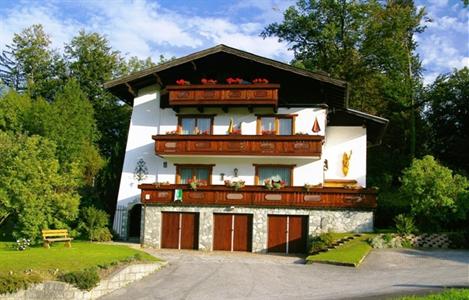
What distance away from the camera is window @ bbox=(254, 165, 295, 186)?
100ft

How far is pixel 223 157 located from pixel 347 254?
34.7 feet

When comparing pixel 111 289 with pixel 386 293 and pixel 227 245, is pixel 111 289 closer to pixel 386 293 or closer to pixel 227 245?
pixel 386 293

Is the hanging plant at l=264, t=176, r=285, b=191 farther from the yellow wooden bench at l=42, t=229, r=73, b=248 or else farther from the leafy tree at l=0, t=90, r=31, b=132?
the leafy tree at l=0, t=90, r=31, b=132

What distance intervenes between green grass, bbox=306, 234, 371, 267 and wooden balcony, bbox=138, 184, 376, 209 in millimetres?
2506

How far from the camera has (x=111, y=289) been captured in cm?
1678

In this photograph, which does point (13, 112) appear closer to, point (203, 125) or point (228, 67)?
point (203, 125)

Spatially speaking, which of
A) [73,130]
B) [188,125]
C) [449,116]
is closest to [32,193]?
[188,125]

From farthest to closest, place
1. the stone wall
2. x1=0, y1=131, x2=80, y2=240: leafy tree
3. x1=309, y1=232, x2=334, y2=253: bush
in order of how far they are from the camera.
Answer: the stone wall < x1=0, y1=131, x2=80, y2=240: leafy tree < x1=309, y1=232, x2=334, y2=253: bush

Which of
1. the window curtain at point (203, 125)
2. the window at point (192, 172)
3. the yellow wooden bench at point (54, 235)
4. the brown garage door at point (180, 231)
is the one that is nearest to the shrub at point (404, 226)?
the brown garage door at point (180, 231)

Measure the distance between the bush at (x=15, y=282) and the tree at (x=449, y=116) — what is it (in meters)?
31.7

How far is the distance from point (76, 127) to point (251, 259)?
1965 cm

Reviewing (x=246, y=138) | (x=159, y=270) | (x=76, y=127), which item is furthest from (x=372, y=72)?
(x=159, y=270)

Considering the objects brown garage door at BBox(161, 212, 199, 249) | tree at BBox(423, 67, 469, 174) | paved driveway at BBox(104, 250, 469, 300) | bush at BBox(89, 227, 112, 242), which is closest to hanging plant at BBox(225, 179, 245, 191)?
brown garage door at BBox(161, 212, 199, 249)

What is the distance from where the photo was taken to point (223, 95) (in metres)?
30.2
